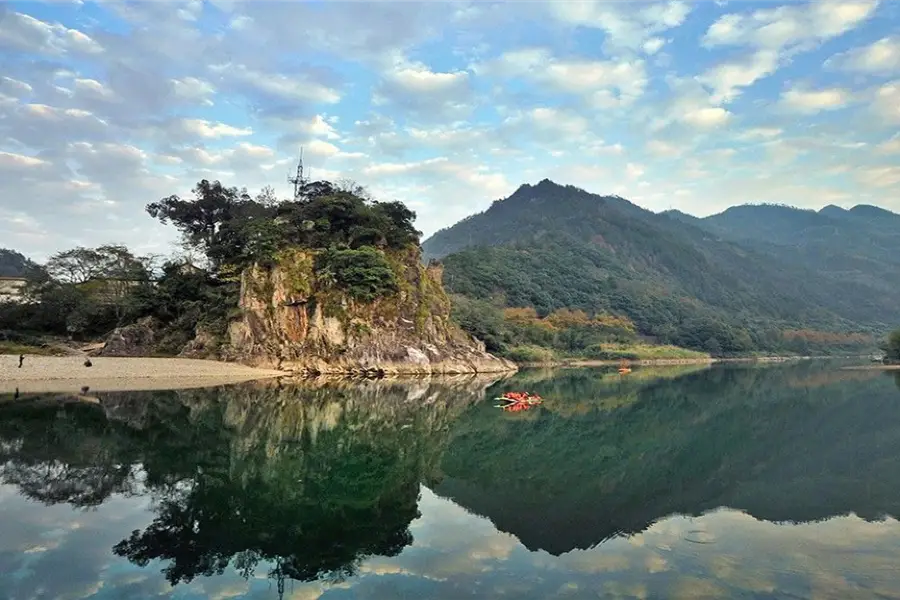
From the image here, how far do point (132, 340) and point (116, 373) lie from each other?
10.0 m

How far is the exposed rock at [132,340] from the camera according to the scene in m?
42.3

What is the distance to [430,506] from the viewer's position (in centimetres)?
1184

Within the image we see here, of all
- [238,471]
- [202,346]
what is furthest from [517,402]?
[202,346]

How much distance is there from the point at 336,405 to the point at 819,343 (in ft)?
380

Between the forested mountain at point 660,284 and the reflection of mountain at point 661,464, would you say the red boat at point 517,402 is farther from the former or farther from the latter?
the forested mountain at point 660,284

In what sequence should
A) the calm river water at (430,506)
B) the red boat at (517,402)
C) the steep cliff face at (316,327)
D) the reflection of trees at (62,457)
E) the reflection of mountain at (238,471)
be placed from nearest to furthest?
the calm river water at (430,506), the reflection of mountain at (238,471), the reflection of trees at (62,457), the red boat at (517,402), the steep cliff face at (316,327)

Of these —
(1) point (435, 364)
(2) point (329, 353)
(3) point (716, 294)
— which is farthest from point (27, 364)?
(3) point (716, 294)

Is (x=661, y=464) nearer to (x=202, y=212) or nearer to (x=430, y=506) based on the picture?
(x=430, y=506)

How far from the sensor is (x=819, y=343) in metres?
114

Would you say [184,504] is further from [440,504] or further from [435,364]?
[435,364]

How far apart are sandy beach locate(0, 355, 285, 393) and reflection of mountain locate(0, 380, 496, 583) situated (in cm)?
668

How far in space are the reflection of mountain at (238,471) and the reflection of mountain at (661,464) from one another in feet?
6.73

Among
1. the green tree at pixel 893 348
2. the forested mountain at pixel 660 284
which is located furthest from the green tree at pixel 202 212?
the green tree at pixel 893 348

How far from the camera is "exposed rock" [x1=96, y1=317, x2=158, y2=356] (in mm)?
42312
